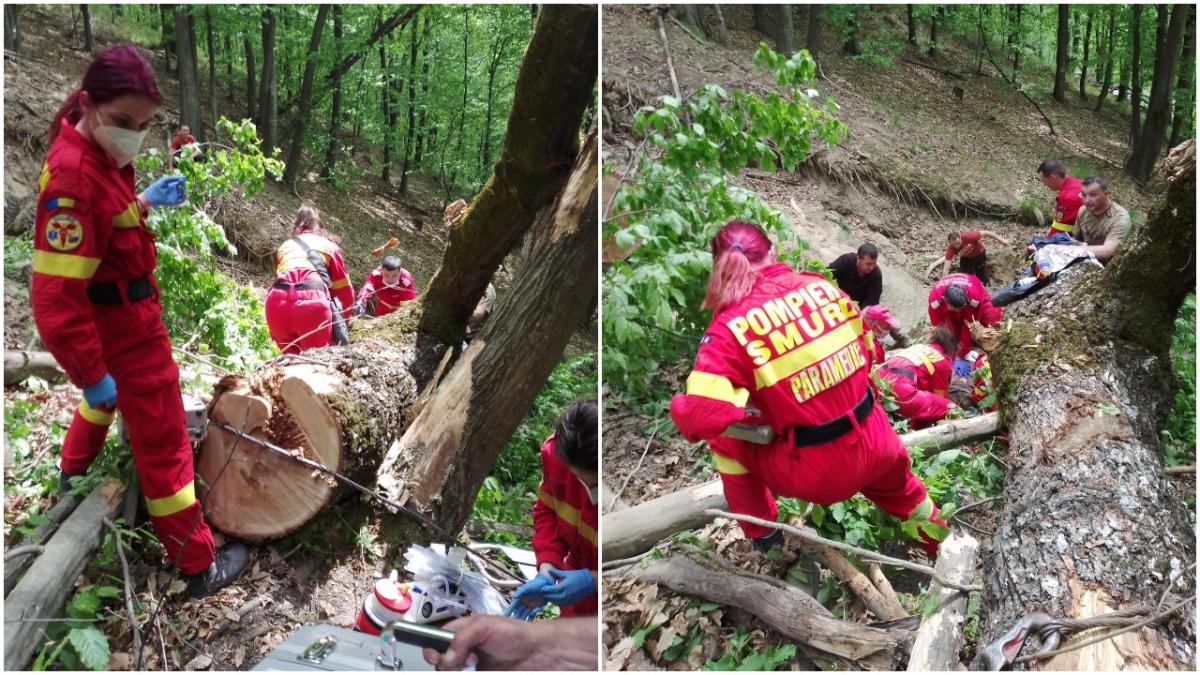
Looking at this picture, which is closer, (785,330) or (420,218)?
(785,330)

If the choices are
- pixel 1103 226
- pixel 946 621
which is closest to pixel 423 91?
pixel 1103 226

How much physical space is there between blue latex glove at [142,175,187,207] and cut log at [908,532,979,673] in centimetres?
273

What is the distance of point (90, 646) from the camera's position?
7.49 feet

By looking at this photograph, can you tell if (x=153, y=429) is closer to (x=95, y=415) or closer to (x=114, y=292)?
(x=95, y=415)

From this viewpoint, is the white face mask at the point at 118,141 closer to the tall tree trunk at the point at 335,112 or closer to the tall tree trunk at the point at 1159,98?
the tall tree trunk at the point at 335,112

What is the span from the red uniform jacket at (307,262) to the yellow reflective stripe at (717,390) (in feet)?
9.31

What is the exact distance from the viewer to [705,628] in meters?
2.97

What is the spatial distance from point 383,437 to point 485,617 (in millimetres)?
1736

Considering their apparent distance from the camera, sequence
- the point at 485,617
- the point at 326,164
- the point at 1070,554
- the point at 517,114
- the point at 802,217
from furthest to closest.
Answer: the point at 802,217, the point at 326,164, the point at 517,114, the point at 1070,554, the point at 485,617

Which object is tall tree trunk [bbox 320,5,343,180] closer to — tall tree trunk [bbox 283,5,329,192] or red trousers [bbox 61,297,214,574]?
tall tree trunk [bbox 283,5,329,192]

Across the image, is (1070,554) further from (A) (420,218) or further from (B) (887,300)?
(A) (420,218)

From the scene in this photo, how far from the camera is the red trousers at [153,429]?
2.46m

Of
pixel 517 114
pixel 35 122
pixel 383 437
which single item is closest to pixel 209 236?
pixel 35 122

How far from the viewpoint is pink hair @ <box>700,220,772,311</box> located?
289 centimetres
